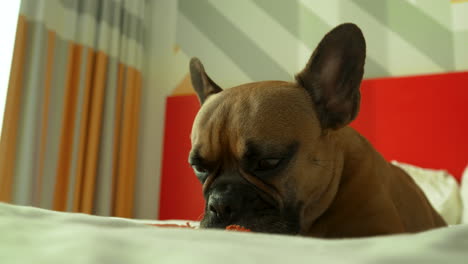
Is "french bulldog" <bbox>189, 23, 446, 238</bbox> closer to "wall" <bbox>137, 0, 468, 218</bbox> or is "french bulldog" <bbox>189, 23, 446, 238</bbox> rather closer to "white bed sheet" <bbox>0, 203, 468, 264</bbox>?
"white bed sheet" <bbox>0, 203, 468, 264</bbox>

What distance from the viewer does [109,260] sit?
13.7 inches

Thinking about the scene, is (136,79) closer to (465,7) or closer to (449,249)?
(465,7)

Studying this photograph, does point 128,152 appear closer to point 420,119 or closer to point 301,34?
point 301,34

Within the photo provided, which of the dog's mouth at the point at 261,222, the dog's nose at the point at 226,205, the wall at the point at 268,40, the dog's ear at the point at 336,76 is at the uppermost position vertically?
the wall at the point at 268,40

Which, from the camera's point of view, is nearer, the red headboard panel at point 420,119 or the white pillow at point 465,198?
the white pillow at point 465,198

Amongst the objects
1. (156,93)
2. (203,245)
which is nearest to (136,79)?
(156,93)

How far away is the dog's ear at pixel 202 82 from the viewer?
5.55ft

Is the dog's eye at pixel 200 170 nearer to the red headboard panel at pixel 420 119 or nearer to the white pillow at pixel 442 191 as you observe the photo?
the white pillow at pixel 442 191

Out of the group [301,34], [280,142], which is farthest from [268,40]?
[280,142]

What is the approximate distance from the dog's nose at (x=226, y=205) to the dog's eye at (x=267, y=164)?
128 millimetres

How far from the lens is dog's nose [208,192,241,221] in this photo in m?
1.08

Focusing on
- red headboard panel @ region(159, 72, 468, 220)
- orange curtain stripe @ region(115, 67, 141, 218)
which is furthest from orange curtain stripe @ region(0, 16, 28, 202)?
red headboard panel @ region(159, 72, 468, 220)

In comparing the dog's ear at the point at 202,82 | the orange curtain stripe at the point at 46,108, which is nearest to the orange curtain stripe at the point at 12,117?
the orange curtain stripe at the point at 46,108

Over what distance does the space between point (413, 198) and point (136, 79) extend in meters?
2.99
